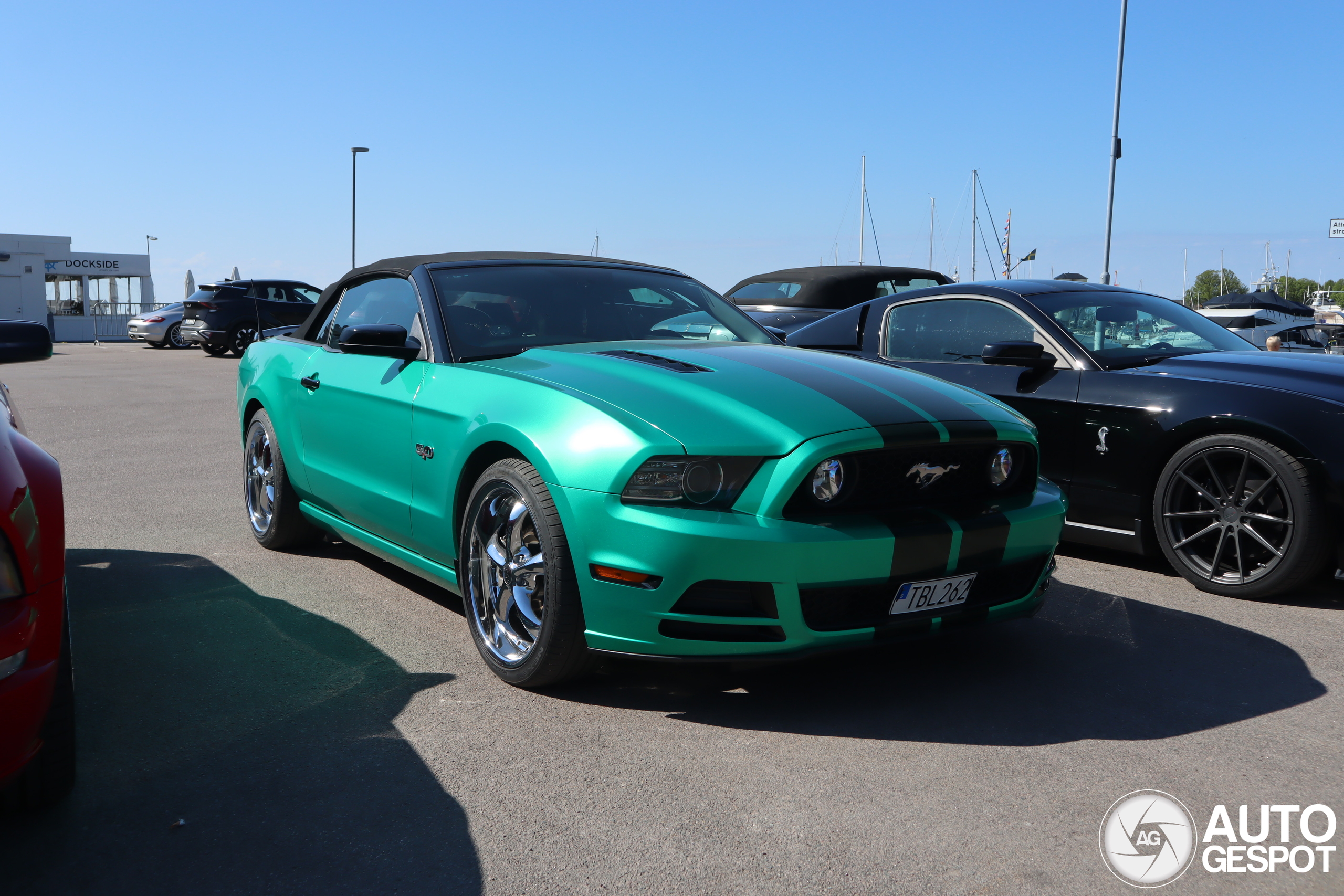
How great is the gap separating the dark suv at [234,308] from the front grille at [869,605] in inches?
827

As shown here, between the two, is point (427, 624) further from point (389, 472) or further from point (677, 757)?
point (677, 757)

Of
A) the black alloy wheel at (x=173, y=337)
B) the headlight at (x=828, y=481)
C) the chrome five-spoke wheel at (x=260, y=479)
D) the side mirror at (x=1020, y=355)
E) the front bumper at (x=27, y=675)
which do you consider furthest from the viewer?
the black alloy wheel at (x=173, y=337)

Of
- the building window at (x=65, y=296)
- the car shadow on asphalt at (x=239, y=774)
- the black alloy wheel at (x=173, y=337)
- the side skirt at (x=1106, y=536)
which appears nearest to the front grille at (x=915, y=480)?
the car shadow on asphalt at (x=239, y=774)

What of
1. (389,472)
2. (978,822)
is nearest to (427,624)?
(389,472)

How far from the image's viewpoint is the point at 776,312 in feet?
43.0

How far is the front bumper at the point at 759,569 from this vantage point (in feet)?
10.2

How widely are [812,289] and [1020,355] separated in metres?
7.92

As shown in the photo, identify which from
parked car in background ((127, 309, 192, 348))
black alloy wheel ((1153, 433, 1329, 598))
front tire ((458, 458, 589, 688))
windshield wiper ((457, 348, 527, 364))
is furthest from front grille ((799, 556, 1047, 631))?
parked car in background ((127, 309, 192, 348))

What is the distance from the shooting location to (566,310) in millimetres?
4441

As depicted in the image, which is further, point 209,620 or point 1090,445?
point 1090,445

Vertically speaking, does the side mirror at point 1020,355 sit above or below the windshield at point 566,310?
below

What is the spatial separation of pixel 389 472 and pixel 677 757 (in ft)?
5.85

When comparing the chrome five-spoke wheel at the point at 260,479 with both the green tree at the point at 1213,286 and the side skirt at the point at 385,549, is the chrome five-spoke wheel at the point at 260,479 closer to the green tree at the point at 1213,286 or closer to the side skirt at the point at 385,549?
the side skirt at the point at 385,549

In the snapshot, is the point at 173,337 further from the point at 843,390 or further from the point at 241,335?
the point at 843,390
